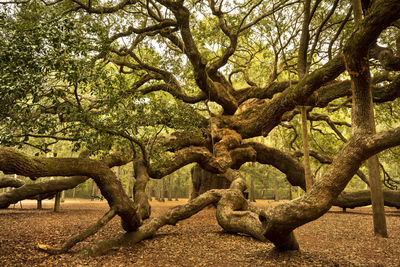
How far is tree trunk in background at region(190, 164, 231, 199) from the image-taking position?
12289 mm

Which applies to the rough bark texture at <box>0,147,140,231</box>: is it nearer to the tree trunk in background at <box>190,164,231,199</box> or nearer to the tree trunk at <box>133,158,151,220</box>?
the tree trunk at <box>133,158,151,220</box>

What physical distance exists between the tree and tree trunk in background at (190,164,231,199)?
2.07m

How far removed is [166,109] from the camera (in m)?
6.20

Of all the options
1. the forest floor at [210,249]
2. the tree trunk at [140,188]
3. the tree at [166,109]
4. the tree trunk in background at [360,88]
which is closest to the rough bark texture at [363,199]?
the tree at [166,109]

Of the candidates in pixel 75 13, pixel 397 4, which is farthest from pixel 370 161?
pixel 75 13

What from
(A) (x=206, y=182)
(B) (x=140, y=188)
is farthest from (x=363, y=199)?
(B) (x=140, y=188)

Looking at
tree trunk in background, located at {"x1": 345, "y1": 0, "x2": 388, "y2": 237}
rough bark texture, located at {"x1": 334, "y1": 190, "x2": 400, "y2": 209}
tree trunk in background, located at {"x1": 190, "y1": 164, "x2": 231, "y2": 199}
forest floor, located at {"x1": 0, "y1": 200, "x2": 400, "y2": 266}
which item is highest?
tree trunk in background, located at {"x1": 345, "y1": 0, "x2": 388, "y2": 237}

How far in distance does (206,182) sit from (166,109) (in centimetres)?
731

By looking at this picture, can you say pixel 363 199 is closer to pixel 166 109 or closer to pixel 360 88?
pixel 360 88

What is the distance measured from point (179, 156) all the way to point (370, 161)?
19.3 ft

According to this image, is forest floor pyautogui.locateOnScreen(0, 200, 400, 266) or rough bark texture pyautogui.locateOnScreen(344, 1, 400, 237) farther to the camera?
forest floor pyautogui.locateOnScreen(0, 200, 400, 266)

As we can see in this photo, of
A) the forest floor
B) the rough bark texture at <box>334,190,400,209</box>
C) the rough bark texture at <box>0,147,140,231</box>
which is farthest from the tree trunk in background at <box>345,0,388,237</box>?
the rough bark texture at <box>334,190,400,209</box>

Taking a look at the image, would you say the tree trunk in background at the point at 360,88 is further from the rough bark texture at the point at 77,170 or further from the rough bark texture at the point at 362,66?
the rough bark texture at the point at 77,170

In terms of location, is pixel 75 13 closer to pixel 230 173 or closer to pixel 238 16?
pixel 238 16
